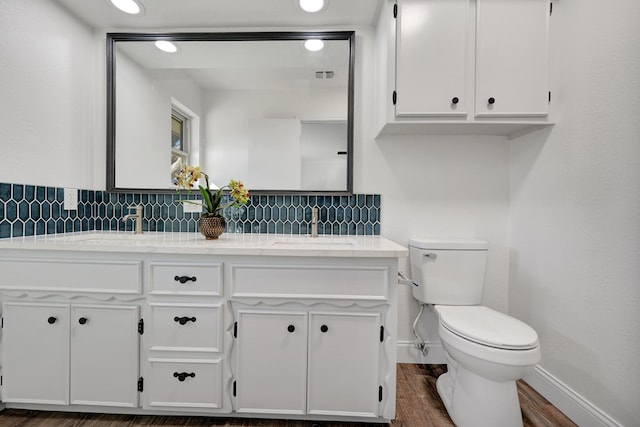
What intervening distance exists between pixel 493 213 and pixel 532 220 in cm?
23

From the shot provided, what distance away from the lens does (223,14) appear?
5.83 feet

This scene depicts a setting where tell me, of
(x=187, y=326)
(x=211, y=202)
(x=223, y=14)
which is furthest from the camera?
(x=223, y=14)

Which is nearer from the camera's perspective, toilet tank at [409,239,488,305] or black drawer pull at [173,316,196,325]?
black drawer pull at [173,316,196,325]

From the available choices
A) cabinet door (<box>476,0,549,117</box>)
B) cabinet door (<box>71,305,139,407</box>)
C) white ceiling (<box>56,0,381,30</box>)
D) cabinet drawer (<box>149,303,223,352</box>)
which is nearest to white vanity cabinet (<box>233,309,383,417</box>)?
cabinet drawer (<box>149,303,223,352</box>)

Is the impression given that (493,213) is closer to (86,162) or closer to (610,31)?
(610,31)

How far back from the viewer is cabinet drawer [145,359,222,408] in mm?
1328

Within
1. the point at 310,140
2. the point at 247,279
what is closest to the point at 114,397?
the point at 247,279

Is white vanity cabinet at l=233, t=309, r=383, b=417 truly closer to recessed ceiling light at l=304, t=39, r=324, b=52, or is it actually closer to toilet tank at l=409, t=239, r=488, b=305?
toilet tank at l=409, t=239, r=488, b=305

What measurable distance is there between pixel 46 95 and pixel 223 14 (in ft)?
3.53

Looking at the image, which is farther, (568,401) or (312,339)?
(568,401)

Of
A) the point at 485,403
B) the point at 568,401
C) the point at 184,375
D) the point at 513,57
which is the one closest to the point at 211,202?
the point at 184,375

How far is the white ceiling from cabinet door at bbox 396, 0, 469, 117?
0.30 meters

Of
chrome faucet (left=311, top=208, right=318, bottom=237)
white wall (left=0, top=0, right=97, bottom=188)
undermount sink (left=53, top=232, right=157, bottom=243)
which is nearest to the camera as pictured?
white wall (left=0, top=0, right=97, bottom=188)

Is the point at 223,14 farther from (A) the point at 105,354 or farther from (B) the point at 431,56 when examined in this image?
(A) the point at 105,354
